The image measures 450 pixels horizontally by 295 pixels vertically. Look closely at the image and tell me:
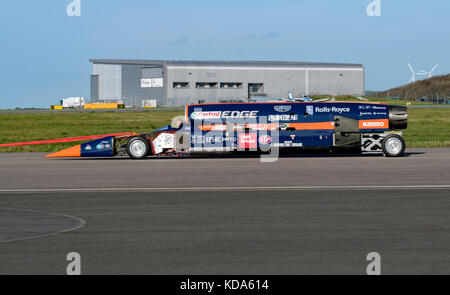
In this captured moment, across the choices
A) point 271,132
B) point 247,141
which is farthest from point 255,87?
point 247,141

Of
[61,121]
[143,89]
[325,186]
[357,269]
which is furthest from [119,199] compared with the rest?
[143,89]

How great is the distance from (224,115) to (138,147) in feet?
10.3

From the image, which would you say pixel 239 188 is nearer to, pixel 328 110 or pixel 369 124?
pixel 328 110

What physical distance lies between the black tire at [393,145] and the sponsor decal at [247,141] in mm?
4384

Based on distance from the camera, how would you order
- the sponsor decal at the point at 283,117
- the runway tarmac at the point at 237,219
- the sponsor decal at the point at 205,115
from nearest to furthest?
1. the runway tarmac at the point at 237,219
2. the sponsor decal at the point at 283,117
3. the sponsor decal at the point at 205,115

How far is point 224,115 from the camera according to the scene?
71.3 ft

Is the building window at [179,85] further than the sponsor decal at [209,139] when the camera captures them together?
Yes

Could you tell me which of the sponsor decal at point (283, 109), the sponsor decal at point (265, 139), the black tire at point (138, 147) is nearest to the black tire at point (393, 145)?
the sponsor decal at point (283, 109)

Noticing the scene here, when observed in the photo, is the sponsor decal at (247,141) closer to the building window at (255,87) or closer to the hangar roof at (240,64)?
the hangar roof at (240,64)

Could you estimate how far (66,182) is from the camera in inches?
577

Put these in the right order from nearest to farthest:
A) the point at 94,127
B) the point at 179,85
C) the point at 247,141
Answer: the point at 247,141 < the point at 94,127 < the point at 179,85

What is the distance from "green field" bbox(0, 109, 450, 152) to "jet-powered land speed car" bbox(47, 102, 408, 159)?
7.05 metres

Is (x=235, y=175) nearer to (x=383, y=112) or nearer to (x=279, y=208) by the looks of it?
(x=279, y=208)

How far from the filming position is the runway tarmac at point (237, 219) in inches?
260
